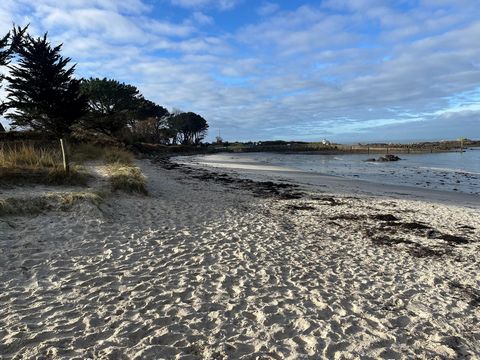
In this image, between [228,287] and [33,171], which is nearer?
[228,287]

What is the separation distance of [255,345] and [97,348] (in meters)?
1.71

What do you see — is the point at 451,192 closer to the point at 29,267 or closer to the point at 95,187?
the point at 95,187

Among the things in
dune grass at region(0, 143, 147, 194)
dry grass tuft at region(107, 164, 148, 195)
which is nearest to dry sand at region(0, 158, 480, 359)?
dry grass tuft at region(107, 164, 148, 195)

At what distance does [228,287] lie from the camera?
536 centimetres

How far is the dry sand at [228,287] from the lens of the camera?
3.91 m

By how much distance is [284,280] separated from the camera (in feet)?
18.9

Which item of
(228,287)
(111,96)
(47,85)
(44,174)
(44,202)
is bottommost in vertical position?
(228,287)

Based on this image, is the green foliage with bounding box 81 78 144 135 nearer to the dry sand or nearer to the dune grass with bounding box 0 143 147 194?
the dune grass with bounding box 0 143 147 194

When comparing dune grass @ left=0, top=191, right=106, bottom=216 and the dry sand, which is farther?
dune grass @ left=0, top=191, right=106, bottom=216

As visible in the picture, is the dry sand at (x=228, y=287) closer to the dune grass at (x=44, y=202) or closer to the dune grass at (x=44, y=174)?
the dune grass at (x=44, y=202)

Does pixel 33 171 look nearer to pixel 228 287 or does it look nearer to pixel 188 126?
pixel 228 287

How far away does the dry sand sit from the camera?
3912 millimetres

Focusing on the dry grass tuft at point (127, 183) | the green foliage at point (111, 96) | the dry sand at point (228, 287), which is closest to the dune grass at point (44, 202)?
the dry sand at point (228, 287)

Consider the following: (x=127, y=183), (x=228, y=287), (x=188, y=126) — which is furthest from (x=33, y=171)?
(x=188, y=126)
